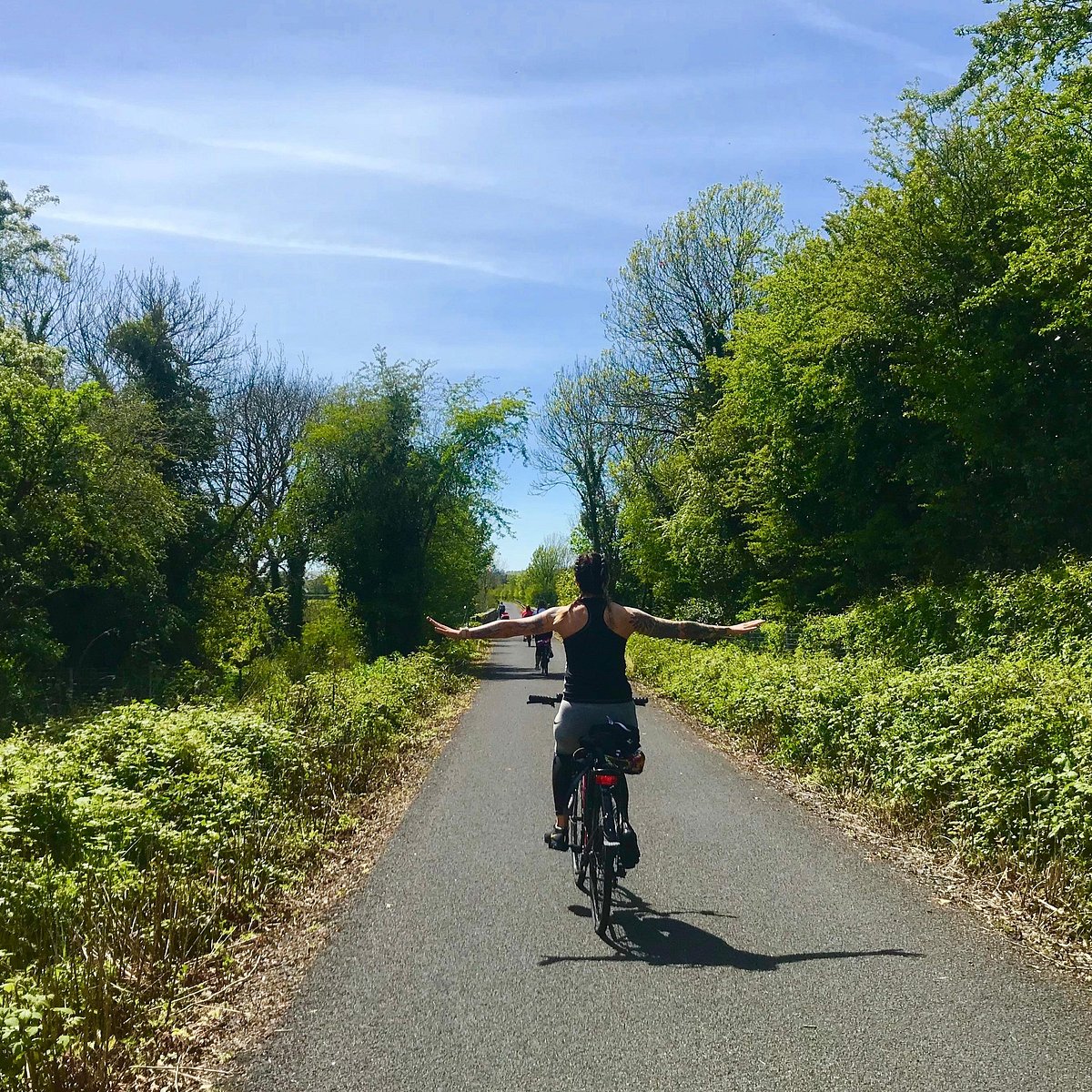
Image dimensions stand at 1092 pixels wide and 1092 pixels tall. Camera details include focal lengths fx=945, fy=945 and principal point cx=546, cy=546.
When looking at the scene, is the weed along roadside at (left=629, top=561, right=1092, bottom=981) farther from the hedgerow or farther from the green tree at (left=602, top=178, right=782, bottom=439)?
the green tree at (left=602, top=178, right=782, bottom=439)

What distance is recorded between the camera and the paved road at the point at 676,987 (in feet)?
11.9

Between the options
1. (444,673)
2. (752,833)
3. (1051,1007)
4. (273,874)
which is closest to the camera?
(1051,1007)

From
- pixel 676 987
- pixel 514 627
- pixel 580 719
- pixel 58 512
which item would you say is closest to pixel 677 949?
pixel 676 987

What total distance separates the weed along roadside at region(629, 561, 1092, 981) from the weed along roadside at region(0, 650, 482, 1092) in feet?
14.2

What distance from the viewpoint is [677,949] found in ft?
16.3

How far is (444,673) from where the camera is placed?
79.3 ft

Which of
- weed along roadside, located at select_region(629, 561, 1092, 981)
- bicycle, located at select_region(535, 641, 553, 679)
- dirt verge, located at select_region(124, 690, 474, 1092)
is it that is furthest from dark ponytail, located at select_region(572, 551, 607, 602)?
bicycle, located at select_region(535, 641, 553, 679)

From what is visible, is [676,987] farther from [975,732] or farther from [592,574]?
[975,732]

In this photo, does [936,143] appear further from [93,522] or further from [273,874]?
[93,522]

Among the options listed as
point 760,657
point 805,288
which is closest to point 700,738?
point 760,657

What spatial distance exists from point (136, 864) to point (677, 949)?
10.2 ft

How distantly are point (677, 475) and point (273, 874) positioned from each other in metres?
29.7

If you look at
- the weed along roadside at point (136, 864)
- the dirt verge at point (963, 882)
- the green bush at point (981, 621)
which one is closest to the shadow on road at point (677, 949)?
the dirt verge at point (963, 882)

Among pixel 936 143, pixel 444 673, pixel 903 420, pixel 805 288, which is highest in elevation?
pixel 936 143
